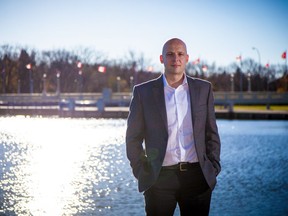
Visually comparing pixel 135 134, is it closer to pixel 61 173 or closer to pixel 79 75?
pixel 61 173

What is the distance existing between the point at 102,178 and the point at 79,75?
8712cm

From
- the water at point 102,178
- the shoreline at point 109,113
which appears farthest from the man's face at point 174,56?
the shoreline at point 109,113

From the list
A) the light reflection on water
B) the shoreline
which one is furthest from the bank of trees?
the light reflection on water

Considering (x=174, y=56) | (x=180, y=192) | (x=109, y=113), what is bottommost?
(x=109, y=113)

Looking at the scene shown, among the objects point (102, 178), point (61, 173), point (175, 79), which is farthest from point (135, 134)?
point (61, 173)

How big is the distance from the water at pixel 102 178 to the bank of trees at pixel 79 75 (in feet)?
228

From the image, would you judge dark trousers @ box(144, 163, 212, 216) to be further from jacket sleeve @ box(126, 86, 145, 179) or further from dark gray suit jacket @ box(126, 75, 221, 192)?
jacket sleeve @ box(126, 86, 145, 179)

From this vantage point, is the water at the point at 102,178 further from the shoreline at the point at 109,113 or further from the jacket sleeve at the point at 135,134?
the shoreline at the point at 109,113

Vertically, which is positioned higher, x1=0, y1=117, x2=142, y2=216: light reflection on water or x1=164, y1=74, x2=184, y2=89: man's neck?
x1=164, y1=74, x2=184, y2=89: man's neck

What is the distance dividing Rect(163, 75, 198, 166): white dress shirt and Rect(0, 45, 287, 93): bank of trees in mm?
88859

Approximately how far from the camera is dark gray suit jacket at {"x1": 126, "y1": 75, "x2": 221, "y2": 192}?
14.7 feet

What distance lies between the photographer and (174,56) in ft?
15.0

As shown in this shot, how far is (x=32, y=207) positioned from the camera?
10109 mm

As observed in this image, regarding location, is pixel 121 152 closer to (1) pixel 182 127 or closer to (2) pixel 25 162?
(2) pixel 25 162
